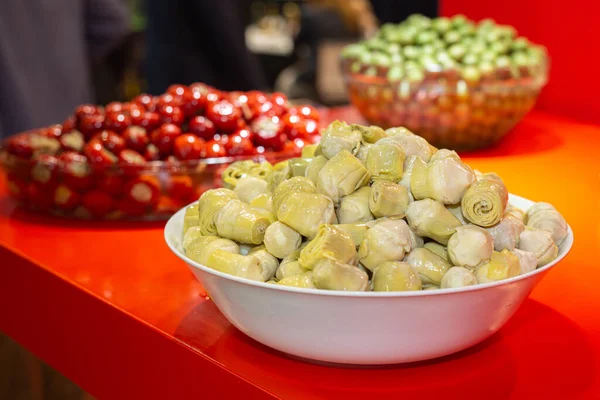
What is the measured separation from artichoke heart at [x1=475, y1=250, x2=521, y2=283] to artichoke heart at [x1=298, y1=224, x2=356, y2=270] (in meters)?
0.14

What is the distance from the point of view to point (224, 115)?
60.4 inches

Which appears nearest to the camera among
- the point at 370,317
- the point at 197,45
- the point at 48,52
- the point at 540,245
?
the point at 370,317

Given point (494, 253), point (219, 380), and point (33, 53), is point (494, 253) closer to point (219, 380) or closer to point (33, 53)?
point (219, 380)

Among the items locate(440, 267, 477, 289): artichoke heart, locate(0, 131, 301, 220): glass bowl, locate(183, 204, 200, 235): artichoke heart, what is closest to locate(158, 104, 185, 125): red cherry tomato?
locate(0, 131, 301, 220): glass bowl

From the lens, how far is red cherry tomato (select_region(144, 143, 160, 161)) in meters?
1.51

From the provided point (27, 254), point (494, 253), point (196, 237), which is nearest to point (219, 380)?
point (196, 237)

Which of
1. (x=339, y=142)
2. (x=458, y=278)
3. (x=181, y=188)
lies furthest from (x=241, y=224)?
(x=181, y=188)

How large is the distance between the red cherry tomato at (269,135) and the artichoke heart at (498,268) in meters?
0.76

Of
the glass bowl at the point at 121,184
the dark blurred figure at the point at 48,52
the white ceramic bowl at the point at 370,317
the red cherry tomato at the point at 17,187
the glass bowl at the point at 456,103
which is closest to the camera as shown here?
the white ceramic bowl at the point at 370,317

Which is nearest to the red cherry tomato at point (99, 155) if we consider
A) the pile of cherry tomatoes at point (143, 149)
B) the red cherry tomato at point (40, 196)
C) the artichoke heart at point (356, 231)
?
the pile of cherry tomatoes at point (143, 149)

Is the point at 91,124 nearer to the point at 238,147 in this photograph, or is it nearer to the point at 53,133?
the point at 53,133

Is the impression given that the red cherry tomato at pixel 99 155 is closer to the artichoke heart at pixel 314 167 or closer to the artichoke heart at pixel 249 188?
the artichoke heart at pixel 249 188

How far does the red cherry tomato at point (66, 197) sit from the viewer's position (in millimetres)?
1494

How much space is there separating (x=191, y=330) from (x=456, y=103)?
3.31 feet
